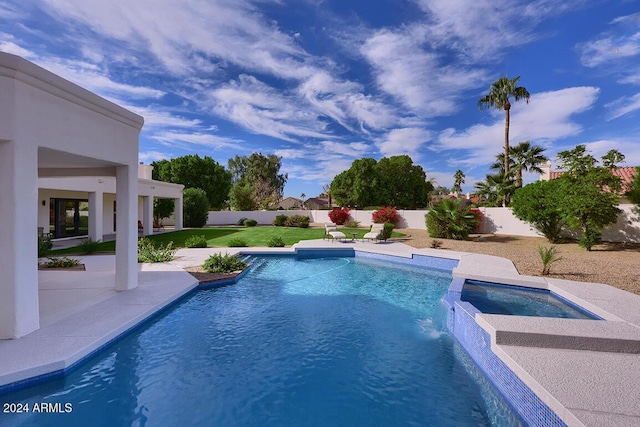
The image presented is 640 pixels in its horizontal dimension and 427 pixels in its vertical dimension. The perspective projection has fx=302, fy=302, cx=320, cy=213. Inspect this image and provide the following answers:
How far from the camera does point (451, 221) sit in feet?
57.3

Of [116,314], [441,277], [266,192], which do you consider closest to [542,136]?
[441,277]

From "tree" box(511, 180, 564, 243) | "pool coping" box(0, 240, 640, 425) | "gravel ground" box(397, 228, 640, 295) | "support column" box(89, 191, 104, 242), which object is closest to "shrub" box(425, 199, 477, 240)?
"gravel ground" box(397, 228, 640, 295)

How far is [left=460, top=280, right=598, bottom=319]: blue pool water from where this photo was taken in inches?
248

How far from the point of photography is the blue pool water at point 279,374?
332cm

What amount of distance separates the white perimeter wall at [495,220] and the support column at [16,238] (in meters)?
21.5

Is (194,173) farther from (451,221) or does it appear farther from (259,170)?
(451,221)

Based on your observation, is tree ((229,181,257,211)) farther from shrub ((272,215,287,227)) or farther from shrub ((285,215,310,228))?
shrub ((285,215,310,228))

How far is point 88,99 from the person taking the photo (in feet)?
18.3

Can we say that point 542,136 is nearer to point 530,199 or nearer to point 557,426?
point 530,199

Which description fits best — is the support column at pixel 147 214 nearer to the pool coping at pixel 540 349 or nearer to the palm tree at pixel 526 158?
the pool coping at pixel 540 349

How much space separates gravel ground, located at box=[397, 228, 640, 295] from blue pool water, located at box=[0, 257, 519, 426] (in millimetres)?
5120

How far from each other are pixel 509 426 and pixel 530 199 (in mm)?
16170

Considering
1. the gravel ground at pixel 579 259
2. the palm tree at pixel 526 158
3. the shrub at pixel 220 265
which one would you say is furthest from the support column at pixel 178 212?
the palm tree at pixel 526 158

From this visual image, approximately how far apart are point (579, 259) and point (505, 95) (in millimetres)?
19867
